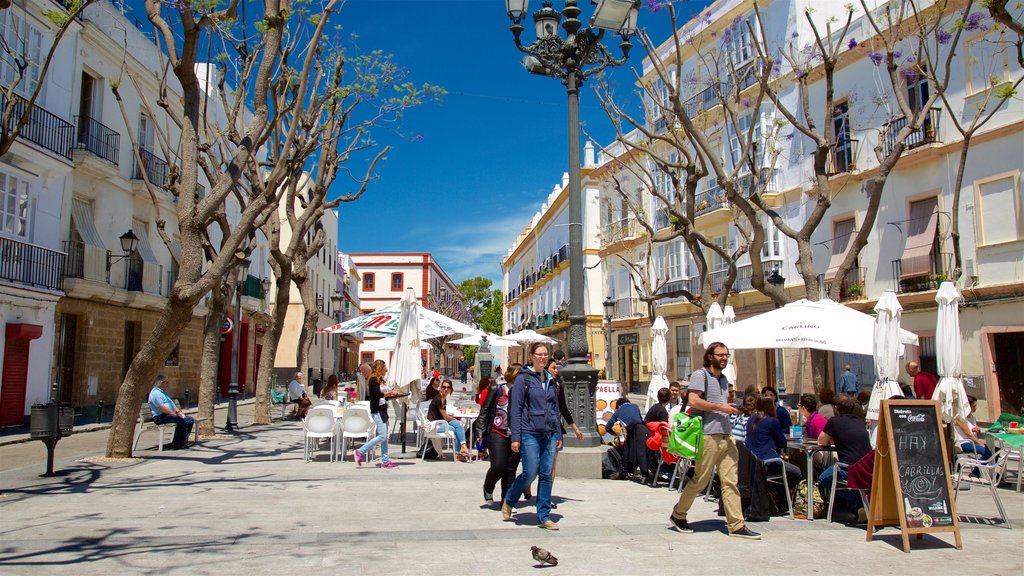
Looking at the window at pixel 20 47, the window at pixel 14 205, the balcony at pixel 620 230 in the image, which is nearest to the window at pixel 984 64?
the balcony at pixel 620 230

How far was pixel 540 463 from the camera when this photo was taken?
21.1 feet

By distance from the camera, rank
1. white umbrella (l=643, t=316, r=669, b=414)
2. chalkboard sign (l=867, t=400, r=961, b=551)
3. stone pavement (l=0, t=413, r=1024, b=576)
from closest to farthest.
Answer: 1. stone pavement (l=0, t=413, r=1024, b=576)
2. chalkboard sign (l=867, t=400, r=961, b=551)
3. white umbrella (l=643, t=316, r=669, b=414)

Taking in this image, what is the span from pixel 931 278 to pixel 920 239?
1.18 metres

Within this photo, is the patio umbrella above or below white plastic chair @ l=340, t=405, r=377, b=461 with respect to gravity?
above

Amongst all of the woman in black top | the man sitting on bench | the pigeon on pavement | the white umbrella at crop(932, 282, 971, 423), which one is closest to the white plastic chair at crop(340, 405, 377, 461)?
the woman in black top

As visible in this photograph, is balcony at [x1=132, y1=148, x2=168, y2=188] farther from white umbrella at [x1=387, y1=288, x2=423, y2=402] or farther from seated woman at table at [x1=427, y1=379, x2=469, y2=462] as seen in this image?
seated woman at table at [x1=427, y1=379, x2=469, y2=462]

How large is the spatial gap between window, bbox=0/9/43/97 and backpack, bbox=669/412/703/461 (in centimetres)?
1561

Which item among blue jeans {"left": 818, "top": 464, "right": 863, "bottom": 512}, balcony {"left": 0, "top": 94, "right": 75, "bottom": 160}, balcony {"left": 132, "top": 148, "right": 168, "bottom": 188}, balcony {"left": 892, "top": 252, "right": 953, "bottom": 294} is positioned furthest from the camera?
balcony {"left": 132, "top": 148, "right": 168, "bottom": 188}

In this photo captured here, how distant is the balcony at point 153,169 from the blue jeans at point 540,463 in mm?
18276

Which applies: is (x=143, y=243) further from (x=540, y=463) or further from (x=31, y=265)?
(x=540, y=463)

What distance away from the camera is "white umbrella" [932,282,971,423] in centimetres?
877

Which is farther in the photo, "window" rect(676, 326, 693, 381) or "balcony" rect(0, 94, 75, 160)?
"window" rect(676, 326, 693, 381)

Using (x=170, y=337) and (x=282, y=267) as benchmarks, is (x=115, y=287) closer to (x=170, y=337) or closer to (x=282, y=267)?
(x=282, y=267)

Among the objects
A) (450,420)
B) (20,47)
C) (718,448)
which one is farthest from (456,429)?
(20,47)
